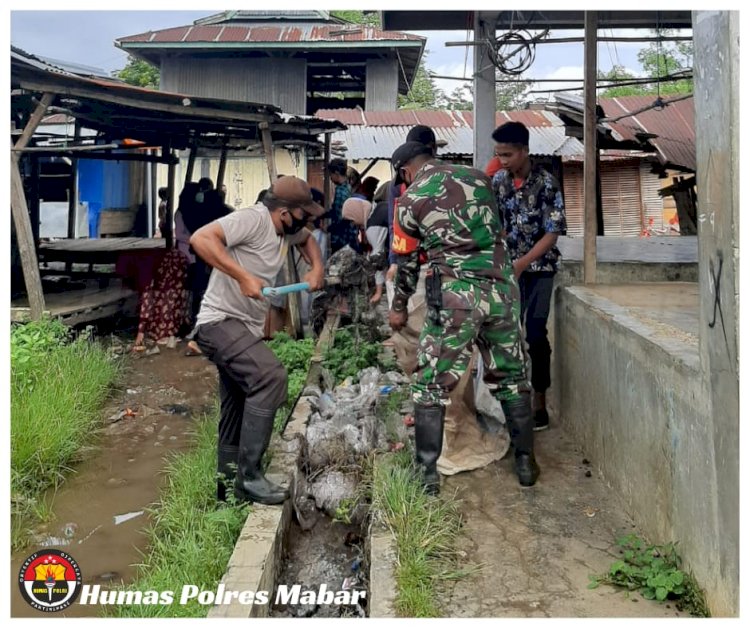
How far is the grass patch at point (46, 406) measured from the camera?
4582mm

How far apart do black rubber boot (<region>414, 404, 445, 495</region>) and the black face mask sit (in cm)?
116

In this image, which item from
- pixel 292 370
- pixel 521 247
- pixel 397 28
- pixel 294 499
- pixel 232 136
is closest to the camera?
pixel 294 499

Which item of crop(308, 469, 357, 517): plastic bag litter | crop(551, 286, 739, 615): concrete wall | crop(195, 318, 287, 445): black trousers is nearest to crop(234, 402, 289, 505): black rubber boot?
crop(195, 318, 287, 445): black trousers

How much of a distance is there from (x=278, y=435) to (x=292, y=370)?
2120mm

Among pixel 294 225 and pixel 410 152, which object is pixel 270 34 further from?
pixel 294 225

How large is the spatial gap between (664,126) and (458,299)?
931cm

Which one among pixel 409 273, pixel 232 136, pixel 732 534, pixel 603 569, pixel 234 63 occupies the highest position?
pixel 234 63

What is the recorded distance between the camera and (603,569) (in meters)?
3.13

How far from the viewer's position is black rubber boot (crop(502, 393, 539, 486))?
3.93 m

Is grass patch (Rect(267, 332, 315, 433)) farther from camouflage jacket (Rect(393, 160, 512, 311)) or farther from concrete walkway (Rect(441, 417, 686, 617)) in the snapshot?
camouflage jacket (Rect(393, 160, 512, 311))

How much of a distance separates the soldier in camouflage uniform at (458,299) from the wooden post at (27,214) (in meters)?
4.84

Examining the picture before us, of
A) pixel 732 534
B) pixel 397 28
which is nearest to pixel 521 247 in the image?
pixel 732 534

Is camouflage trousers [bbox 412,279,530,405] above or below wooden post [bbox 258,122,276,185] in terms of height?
below
